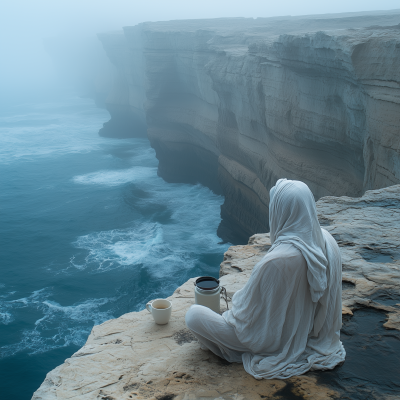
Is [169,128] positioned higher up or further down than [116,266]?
higher up

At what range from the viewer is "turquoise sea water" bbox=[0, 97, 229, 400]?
12.6 m

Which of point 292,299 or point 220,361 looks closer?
point 292,299

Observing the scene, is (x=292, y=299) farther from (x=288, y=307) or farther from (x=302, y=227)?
(x=302, y=227)

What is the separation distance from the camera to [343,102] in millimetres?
11406

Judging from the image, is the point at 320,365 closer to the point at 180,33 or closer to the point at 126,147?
the point at 180,33

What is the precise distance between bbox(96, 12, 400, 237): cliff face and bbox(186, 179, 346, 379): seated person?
23.3 feet

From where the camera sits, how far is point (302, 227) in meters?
2.84

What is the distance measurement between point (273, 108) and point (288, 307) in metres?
12.4

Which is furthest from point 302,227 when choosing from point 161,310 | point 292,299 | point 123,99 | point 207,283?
point 123,99

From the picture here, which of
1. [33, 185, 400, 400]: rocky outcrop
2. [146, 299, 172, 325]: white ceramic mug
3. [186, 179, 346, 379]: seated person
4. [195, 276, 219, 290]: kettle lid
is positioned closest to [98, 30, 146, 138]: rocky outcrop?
[33, 185, 400, 400]: rocky outcrop

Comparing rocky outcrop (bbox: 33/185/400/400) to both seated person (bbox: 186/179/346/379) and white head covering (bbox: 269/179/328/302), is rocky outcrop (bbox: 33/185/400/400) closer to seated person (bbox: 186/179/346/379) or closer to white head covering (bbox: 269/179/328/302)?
seated person (bbox: 186/179/346/379)

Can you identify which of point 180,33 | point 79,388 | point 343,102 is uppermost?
point 180,33

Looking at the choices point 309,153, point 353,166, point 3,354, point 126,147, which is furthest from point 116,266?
point 126,147

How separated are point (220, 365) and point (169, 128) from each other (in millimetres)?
24790
